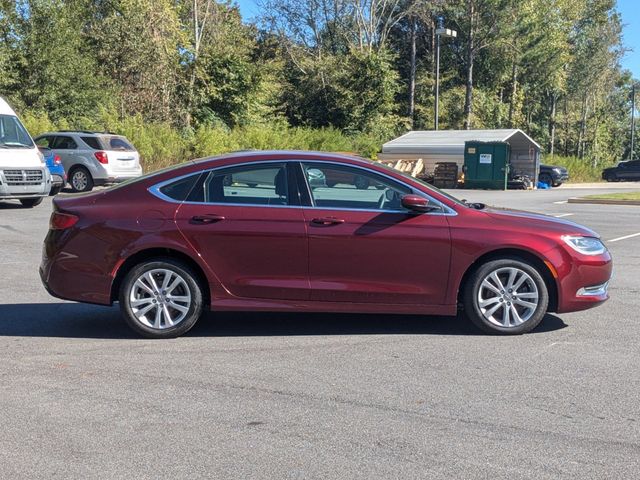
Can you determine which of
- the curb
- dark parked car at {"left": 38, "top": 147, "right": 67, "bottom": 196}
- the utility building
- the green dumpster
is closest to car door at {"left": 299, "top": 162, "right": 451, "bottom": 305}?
dark parked car at {"left": 38, "top": 147, "right": 67, "bottom": 196}

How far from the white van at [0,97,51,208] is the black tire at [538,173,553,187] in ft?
92.9

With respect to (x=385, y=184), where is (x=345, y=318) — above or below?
below

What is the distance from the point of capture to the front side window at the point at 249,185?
21.1ft

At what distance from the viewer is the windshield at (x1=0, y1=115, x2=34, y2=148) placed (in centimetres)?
1683

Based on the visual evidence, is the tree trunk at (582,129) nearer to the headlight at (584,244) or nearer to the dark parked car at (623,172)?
the dark parked car at (623,172)

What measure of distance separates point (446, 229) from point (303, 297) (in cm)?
135

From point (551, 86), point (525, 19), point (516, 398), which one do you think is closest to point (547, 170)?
point (525, 19)

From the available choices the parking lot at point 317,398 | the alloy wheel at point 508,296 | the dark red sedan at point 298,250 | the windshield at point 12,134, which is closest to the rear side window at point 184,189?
the dark red sedan at point 298,250

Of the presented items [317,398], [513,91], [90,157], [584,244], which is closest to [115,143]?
[90,157]

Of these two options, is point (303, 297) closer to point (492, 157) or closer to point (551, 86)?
point (492, 157)

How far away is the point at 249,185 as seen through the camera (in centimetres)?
649

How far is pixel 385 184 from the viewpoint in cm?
647

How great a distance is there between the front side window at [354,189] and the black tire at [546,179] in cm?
3450

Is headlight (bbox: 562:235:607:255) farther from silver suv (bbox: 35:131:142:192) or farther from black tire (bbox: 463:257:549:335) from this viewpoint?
silver suv (bbox: 35:131:142:192)
